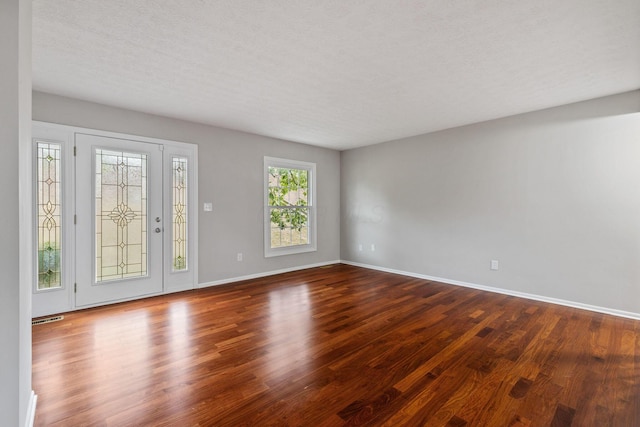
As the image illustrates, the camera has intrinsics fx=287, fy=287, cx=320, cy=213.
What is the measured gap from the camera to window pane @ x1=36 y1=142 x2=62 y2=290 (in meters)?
3.16

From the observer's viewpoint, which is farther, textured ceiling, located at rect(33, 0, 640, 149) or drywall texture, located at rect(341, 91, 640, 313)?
drywall texture, located at rect(341, 91, 640, 313)

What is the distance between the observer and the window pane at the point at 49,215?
3160 mm

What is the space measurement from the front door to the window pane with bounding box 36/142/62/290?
0.57 ft

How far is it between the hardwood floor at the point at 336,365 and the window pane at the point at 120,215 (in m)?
0.55

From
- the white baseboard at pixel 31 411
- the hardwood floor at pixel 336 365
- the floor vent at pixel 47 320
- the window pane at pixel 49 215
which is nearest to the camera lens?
the white baseboard at pixel 31 411

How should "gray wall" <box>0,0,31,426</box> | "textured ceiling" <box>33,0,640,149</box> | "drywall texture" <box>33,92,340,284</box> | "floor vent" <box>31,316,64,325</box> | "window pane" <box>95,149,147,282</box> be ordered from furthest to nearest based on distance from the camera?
"drywall texture" <box>33,92,340,284</box> → "window pane" <box>95,149,147,282</box> → "floor vent" <box>31,316,64,325</box> → "textured ceiling" <box>33,0,640,149</box> → "gray wall" <box>0,0,31,426</box>

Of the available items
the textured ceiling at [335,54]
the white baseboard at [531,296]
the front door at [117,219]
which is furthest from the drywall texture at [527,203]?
the front door at [117,219]

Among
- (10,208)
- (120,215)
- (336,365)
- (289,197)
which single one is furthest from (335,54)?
(289,197)

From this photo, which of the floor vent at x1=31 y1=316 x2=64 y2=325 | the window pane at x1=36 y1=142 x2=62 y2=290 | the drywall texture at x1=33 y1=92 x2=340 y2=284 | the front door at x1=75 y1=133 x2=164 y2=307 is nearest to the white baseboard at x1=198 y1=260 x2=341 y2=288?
the drywall texture at x1=33 y1=92 x2=340 y2=284

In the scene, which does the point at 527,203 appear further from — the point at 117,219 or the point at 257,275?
the point at 117,219

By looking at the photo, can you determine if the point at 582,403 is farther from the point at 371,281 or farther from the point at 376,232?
the point at 376,232

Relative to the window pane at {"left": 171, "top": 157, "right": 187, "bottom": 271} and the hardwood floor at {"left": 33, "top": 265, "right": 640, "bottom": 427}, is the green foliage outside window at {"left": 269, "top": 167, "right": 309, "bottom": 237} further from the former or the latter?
the hardwood floor at {"left": 33, "top": 265, "right": 640, "bottom": 427}

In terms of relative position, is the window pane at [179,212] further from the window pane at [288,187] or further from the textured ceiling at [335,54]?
the window pane at [288,187]

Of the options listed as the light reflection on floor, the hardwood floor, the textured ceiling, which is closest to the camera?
the hardwood floor
